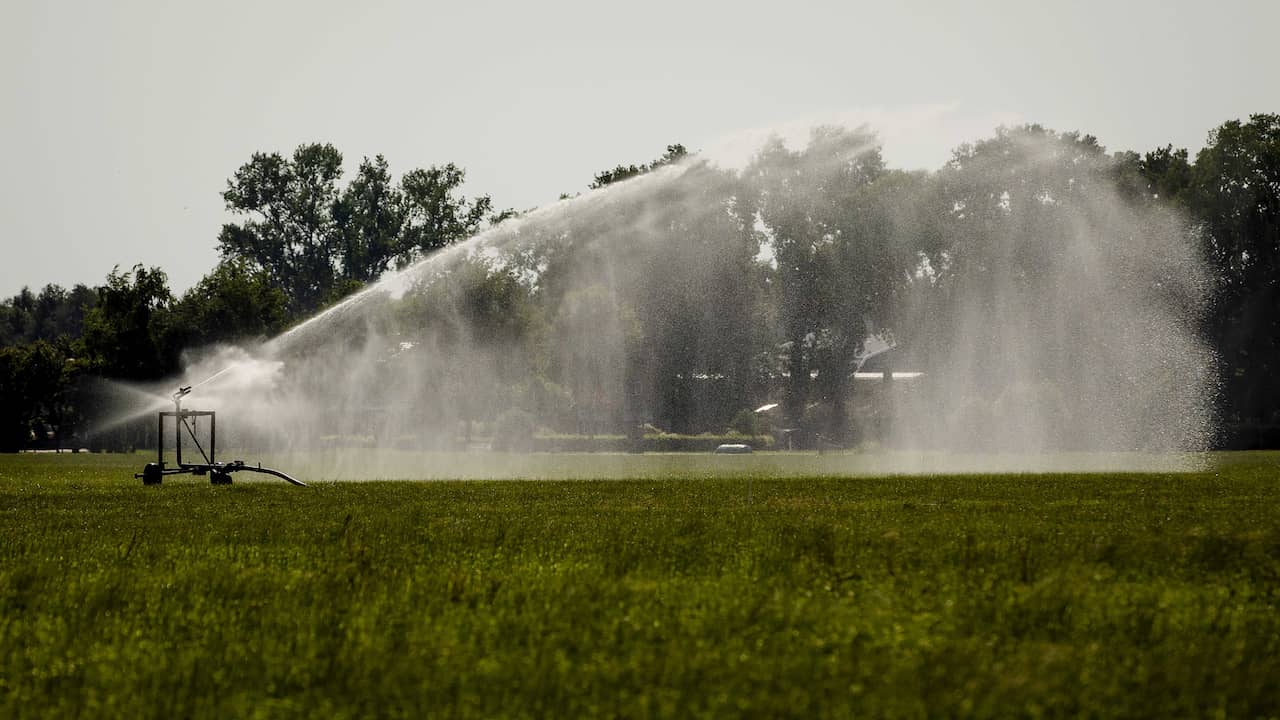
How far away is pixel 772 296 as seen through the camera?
11062 cm

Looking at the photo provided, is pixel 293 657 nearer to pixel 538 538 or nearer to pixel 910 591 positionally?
pixel 910 591

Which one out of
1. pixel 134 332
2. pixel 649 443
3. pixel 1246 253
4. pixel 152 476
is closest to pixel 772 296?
pixel 649 443

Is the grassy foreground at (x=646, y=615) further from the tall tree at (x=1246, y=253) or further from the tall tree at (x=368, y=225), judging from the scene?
the tall tree at (x=368, y=225)

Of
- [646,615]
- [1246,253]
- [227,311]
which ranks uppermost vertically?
[1246,253]

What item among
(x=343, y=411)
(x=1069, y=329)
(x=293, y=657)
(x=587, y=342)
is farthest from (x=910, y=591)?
(x=587, y=342)

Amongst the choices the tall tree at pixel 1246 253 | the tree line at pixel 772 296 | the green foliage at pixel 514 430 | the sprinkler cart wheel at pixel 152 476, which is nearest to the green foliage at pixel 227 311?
the tree line at pixel 772 296

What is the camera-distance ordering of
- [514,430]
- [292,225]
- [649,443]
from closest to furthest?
[514,430] → [649,443] → [292,225]

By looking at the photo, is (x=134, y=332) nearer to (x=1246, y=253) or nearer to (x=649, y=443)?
(x=649, y=443)

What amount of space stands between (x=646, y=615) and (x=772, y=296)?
97521 millimetres

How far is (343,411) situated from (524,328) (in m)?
22.6

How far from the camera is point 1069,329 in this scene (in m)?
90.4

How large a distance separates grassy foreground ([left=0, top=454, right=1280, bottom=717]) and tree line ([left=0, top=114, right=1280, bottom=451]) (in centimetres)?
6864

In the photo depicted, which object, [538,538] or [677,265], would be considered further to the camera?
[677,265]

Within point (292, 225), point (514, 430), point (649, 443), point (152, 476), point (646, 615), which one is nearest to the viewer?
point (646, 615)
